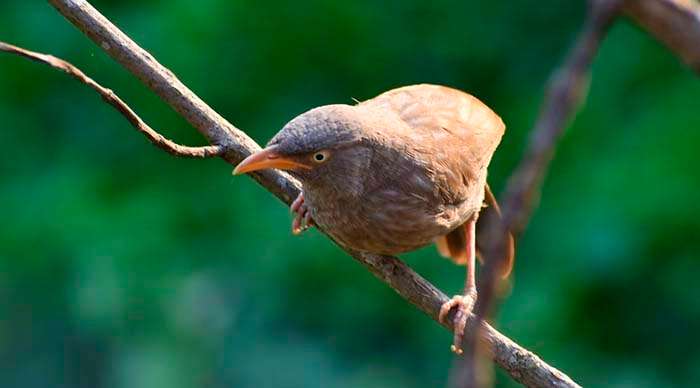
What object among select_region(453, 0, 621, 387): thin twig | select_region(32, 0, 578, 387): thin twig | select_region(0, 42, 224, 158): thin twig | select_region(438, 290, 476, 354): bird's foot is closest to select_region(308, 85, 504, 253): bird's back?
select_region(32, 0, 578, 387): thin twig

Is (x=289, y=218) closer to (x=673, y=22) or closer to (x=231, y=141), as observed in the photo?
(x=231, y=141)

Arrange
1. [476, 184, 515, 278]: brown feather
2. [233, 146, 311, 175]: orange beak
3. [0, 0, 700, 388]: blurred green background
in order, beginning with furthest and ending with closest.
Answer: [0, 0, 700, 388]: blurred green background
[476, 184, 515, 278]: brown feather
[233, 146, 311, 175]: orange beak

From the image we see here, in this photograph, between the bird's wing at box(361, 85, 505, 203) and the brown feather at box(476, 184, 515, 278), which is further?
the brown feather at box(476, 184, 515, 278)

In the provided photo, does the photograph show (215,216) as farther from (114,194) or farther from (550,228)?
(550,228)

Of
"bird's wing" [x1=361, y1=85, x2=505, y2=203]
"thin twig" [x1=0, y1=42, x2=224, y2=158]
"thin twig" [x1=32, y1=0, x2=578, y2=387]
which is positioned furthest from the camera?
"bird's wing" [x1=361, y1=85, x2=505, y2=203]

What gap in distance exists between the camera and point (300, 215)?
3113mm

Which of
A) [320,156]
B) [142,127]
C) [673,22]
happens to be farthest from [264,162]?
[673,22]

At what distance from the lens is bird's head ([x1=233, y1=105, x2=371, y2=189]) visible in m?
2.76

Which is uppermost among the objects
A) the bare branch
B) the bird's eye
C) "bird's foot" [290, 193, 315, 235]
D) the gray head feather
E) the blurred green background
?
the bare branch

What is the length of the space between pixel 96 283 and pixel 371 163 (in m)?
2.17

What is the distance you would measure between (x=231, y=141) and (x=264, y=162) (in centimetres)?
16

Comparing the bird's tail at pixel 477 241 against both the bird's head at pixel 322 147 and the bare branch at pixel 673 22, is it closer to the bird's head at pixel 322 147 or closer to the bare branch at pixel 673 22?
Answer: the bird's head at pixel 322 147

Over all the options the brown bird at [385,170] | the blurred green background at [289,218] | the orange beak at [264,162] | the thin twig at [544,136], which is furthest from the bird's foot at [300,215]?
the thin twig at [544,136]

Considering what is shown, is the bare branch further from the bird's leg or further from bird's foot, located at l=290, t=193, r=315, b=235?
bird's foot, located at l=290, t=193, r=315, b=235
